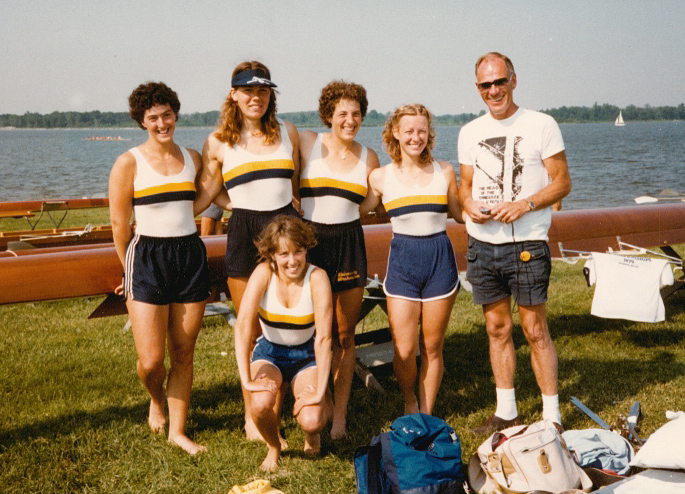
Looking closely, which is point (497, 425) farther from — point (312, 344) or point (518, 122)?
point (518, 122)

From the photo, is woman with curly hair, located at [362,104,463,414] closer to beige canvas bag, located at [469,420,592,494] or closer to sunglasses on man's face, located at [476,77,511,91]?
sunglasses on man's face, located at [476,77,511,91]

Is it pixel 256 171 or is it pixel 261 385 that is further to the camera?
pixel 256 171

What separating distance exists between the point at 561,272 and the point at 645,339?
3042mm

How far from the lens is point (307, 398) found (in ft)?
10.2

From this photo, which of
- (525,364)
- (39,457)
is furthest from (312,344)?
(525,364)

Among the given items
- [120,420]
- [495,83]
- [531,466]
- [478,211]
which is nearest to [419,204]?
[478,211]

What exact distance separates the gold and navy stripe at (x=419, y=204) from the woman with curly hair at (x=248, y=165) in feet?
1.92

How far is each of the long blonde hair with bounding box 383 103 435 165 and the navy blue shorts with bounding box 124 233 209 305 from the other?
4.08 ft

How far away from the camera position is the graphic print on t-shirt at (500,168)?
3.33 metres

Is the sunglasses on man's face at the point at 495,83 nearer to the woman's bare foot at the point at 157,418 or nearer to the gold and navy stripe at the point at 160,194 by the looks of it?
the gold and navy stripe at the point at 160,194

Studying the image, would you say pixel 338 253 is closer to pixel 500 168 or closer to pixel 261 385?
pixel 261 385

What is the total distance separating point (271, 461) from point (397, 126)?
6.39ft

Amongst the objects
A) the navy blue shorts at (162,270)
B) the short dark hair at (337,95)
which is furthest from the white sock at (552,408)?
the navy blue shorts at (162,270)

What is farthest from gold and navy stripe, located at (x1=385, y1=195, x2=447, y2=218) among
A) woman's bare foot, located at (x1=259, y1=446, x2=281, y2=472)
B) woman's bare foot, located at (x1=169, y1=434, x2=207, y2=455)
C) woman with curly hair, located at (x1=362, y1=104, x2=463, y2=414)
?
woman's bare foot, located at (x1=169, y1=434, x2=207, y2=455)
